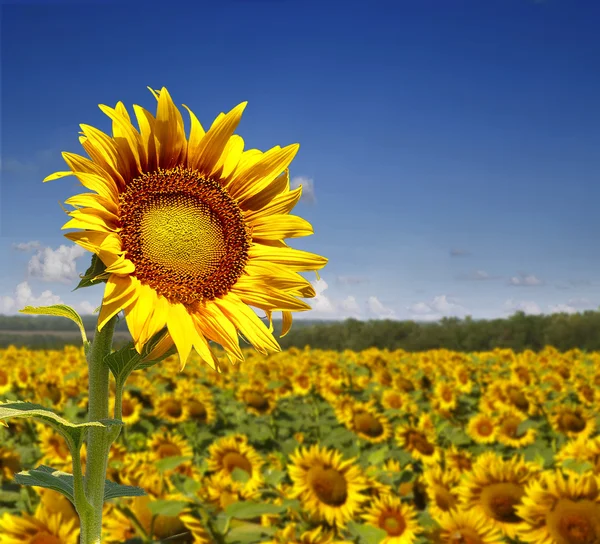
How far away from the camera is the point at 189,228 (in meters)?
1.91

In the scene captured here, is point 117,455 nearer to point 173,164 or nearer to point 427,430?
point 173,164

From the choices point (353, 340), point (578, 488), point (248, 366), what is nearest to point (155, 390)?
point (248, 366)

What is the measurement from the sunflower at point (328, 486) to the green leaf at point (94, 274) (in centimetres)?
288

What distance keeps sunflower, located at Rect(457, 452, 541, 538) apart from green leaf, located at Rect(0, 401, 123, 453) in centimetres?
289

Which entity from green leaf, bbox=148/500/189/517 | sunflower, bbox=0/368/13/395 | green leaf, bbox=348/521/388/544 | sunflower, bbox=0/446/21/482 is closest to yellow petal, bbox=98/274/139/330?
green leaf, bbox=148/500/189/517

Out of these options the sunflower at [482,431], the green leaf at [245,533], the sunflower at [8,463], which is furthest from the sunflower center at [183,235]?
the sunflower at [482,431]

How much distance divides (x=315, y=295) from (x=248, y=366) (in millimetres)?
10125

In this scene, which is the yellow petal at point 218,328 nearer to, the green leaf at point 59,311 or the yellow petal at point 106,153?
the green leaf at point 59,311

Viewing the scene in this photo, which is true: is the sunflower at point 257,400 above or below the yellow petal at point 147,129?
below

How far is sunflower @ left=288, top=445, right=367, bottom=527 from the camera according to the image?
13.6 feet

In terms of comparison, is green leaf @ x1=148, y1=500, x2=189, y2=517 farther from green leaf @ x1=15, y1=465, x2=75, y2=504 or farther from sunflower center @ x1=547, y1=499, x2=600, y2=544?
sunflower center @ x1=547, y1=499, x2=600, y2=544

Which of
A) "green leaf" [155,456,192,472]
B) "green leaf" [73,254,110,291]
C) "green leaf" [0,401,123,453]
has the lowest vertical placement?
"green leaf" [155,456,192,472]

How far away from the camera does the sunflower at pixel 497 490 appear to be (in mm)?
3734

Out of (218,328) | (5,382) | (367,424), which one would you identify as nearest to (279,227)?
(218,328)
